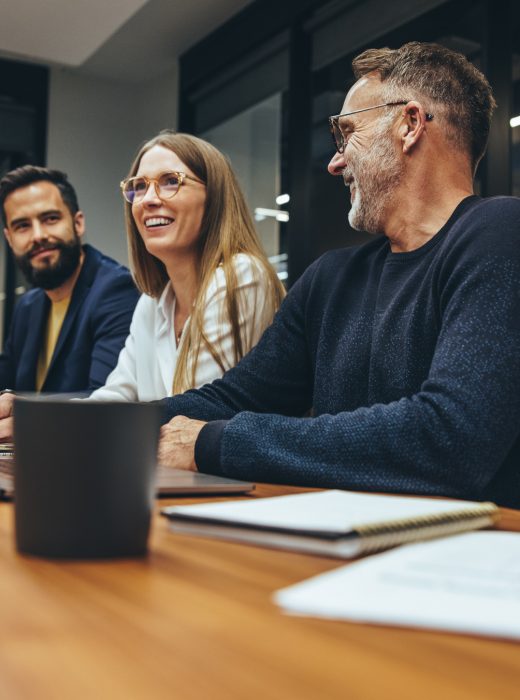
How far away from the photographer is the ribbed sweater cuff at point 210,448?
3.40ft

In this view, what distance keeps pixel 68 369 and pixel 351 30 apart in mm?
2108

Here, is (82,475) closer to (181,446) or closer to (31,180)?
(181,446)

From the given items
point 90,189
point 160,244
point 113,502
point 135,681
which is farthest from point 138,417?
point 90,189

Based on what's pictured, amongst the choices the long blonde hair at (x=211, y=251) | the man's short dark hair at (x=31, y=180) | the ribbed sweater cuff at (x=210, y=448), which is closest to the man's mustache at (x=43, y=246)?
the man's short dark hair at (x=31, y=180)

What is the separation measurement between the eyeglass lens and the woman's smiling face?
1 centimetres

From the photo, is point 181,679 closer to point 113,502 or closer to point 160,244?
point 113,502

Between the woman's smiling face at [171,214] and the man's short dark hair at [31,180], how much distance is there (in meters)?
1.21

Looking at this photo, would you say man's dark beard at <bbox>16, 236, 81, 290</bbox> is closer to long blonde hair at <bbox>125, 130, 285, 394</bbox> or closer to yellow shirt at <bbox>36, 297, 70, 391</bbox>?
yellow shirt at <bbox>36, 297, 70, 391</bbox>

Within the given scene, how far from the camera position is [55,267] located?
123 inches

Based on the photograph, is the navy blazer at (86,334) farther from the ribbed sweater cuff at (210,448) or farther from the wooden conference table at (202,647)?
the wooden conference table at (202,647)

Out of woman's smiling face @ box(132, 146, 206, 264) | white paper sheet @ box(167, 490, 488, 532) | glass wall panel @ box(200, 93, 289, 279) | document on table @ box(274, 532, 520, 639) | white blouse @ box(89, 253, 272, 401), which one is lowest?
document on table @ box(274, 532, 520, 639)

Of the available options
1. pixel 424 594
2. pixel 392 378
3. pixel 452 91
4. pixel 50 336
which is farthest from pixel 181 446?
pixel 50 336

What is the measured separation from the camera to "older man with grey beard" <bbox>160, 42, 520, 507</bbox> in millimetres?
952

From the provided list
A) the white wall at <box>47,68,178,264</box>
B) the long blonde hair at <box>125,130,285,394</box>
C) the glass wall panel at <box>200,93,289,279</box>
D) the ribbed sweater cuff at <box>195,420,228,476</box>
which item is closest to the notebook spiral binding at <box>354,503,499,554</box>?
the ribbed sweater cuff at <box>195,420,228,476</box>
